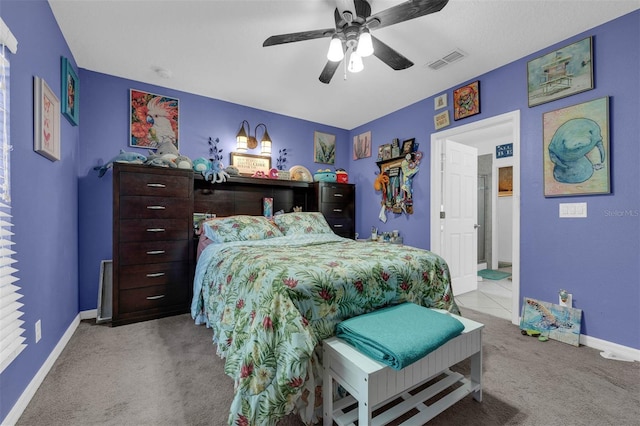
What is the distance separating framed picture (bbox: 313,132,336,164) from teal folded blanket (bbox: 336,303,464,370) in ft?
10.6

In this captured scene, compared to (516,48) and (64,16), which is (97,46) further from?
(516,48)

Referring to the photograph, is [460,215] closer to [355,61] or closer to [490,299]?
[490,299]

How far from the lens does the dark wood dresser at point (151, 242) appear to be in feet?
8.68

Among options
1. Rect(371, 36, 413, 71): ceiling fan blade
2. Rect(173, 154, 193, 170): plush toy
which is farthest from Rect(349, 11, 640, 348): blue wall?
Rect(173, 154, 193, 170): plush toy

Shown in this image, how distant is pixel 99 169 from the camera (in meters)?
2.88

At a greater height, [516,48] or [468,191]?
[516,48]

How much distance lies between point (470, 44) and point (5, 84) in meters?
3.15

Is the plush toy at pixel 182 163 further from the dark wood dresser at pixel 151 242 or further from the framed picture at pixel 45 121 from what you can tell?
the framed picture at pixel 45 121

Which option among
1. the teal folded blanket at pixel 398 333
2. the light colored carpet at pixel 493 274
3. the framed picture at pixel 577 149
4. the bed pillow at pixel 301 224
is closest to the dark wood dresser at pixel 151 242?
the bed pillow at pixel 301 224

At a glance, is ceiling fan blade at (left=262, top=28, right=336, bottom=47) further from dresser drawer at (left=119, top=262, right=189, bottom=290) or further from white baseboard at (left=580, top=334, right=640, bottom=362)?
white baseboard at (left=580, top=334, right=640, bottom=362)

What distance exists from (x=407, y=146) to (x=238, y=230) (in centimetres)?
246

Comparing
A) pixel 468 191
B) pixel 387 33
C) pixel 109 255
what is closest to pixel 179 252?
pixel 109 255

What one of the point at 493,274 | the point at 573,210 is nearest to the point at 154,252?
the point at 573,210

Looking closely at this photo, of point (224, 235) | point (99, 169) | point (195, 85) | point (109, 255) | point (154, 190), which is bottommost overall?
point (109, 255)
